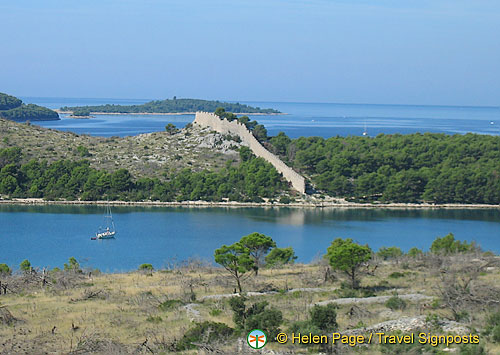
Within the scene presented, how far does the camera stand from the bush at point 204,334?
11547 millimetres

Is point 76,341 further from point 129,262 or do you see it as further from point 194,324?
point 129,262

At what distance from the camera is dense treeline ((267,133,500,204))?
52.1m

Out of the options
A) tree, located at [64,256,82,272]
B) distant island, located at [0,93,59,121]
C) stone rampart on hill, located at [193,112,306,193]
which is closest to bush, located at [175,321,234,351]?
tree, located at [64,256,82,272]

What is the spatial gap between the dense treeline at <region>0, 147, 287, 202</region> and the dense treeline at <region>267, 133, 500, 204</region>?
4424 mm

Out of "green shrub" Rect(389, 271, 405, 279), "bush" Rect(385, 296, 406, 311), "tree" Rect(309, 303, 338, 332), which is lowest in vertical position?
"green shrub" Rect(389, 271, 405, 279)

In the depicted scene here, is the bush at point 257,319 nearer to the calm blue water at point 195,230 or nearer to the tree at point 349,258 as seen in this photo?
the tree at point 349,258

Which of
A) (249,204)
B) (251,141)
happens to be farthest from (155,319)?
(251,141)

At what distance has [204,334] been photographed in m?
11.8

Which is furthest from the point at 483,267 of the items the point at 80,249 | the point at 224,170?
the point at 224,170

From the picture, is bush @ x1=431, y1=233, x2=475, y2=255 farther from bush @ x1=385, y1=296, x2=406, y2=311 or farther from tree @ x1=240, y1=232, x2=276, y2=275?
bush @ x1=385, y1=296, x2=406, y2=311

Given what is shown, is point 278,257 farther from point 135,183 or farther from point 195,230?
point 135,183

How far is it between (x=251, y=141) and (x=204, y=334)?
154 feet

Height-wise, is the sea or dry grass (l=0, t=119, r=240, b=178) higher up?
dry grass (l=0, t=119, r=240, b=178)

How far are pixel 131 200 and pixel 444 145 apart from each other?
2723 cm
